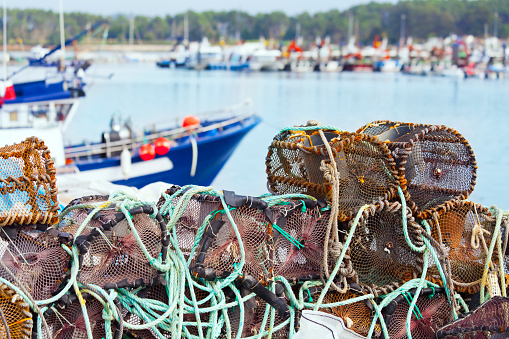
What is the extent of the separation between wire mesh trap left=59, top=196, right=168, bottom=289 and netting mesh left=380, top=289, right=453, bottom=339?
1.10m

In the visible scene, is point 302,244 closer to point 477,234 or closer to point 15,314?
point 477,234

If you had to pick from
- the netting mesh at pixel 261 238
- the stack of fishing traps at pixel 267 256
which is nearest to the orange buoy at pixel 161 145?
the stack of fishing traps at pixel 267 256

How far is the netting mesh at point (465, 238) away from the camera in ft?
8.66

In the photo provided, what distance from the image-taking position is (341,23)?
117 metres

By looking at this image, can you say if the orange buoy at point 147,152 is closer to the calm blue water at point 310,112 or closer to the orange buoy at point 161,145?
the orange buoy at point 161,145

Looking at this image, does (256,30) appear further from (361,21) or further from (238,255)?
(238,255)

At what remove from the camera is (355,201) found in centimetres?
263

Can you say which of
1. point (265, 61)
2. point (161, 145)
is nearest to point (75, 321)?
point (161, 145)

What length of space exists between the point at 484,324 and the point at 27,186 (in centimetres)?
196

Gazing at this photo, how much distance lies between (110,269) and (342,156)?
117cm

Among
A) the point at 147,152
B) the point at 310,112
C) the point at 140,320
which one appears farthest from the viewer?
the point at 310,112

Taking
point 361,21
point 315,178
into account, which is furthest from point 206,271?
point 361,21

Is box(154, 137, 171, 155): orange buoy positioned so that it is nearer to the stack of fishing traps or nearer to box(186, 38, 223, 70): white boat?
the stack of fishing traps

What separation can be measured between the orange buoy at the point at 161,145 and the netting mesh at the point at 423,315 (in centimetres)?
762
